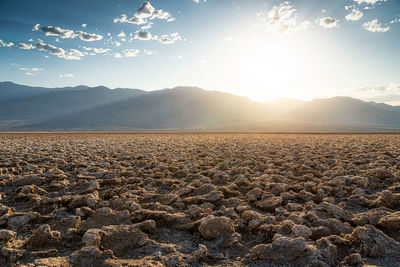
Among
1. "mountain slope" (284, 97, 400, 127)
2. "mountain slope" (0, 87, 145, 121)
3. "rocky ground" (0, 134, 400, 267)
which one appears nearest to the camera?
"rocky ground" (0, 134, 400, 267)

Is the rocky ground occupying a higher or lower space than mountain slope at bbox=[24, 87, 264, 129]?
lower

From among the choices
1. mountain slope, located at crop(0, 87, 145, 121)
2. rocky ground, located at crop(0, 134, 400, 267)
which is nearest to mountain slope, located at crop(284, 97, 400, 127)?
mountain slope, located at crop(0, 87, 145, 121)

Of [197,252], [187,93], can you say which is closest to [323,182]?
[197,252]

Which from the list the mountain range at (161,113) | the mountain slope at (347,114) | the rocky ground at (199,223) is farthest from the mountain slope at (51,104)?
the rocky ground at (199,223)

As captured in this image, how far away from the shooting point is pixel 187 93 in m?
156

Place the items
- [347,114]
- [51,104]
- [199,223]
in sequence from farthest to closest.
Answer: [347,114] < [51,104] < [199,223]

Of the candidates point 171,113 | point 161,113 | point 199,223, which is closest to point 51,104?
point 161,113

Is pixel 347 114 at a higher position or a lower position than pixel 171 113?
higher

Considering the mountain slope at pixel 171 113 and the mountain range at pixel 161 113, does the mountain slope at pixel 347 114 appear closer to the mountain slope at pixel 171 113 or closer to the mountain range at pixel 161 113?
the mountain range at pixel 161 113

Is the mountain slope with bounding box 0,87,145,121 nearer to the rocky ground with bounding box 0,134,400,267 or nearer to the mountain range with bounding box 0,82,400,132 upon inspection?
the mountain range with bounding box 0,82,400,132

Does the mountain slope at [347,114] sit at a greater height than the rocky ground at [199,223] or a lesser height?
greater

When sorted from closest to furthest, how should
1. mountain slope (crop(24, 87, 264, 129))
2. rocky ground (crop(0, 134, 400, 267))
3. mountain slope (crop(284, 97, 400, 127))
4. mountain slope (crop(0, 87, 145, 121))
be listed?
1. rocky ground (crop(0, 134, 400, 267))
2. mountain slope (crop(24, 87, 264, 129))
3. mountain slope (crop(0, 87, 145, 121))
4. mountain slope (crop(284, 97, 400, 127))

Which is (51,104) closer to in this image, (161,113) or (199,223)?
(161,113)

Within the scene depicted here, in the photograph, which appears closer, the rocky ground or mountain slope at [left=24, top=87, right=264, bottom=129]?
the rocky ground
